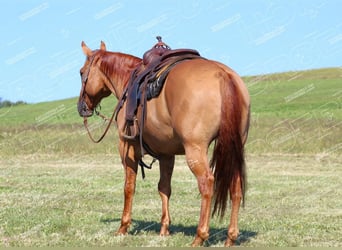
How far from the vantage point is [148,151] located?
918 centimetres

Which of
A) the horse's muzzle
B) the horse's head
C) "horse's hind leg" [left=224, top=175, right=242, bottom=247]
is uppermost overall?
the horse's head

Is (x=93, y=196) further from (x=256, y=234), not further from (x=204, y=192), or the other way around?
(x=204, y=192)

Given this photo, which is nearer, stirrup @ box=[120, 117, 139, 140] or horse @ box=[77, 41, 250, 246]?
horse @ box=[77, 41, 250, 246]

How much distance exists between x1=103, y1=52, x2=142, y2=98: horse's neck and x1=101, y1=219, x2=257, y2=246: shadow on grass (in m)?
1.99

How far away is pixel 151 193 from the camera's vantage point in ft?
48.4

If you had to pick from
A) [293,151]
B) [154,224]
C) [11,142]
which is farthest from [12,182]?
[11,142]

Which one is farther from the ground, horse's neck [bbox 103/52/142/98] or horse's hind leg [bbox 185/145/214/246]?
horse's neck [bbox 103/52/142/98]

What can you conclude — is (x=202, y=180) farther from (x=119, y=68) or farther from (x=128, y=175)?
(x=119, y=68)

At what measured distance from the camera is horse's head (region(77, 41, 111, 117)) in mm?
10133

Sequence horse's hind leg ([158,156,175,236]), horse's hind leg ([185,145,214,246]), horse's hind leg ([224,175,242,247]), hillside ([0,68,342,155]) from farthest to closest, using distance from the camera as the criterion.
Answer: hillside ([0,68,342,155]) → horse's hind leg ([158,156,175,236]) → horse's hind leg ([224,175,242,247]) → horse's hind leg ([185,145,214,246])

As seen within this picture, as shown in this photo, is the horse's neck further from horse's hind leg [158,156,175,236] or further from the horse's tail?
the horse's tail

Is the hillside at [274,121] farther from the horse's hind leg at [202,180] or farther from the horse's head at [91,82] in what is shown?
the horse's hind leg at [202,180]

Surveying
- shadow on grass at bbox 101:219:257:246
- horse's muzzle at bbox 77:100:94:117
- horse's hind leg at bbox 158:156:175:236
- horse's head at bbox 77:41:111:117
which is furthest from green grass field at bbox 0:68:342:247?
horse's head at bbox 77:41:111:117

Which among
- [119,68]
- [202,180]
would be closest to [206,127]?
[202,180]
